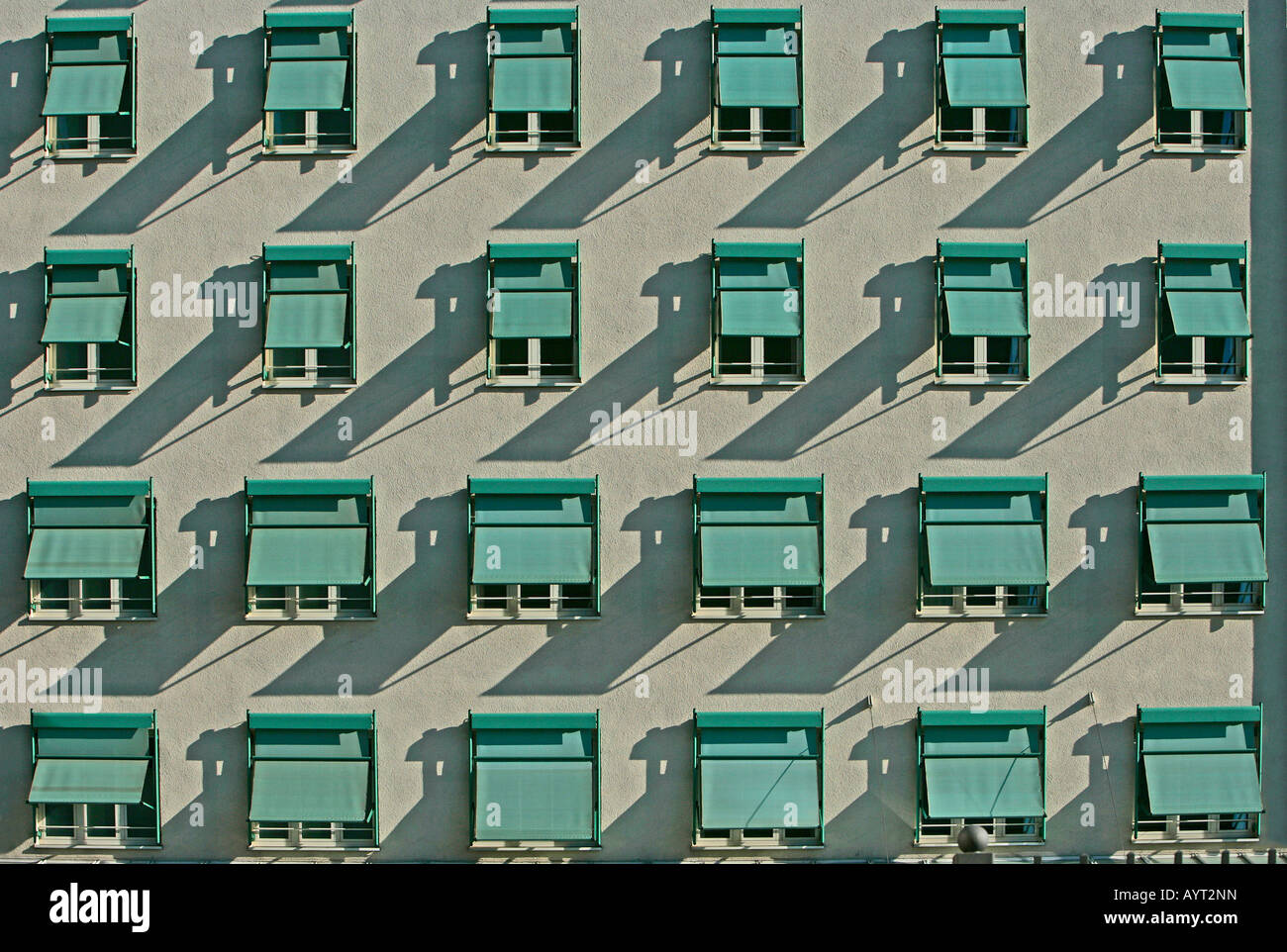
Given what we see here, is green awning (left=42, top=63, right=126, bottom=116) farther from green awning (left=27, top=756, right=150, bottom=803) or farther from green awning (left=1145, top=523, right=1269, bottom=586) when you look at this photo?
green awning (left=1145, top=523, right=1269, bottom=586)

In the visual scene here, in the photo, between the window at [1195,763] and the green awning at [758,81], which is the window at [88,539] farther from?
the window at [1195,763]

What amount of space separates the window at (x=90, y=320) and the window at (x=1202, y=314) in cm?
1479

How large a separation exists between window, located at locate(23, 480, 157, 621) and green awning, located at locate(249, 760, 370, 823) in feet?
9.56

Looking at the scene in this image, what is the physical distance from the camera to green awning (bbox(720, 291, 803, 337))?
16.7 metres

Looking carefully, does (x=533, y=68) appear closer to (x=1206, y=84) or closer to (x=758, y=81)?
(x=758, y=81)

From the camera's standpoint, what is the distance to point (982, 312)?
A: 1684cm

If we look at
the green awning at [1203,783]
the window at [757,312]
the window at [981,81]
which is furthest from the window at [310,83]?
the green awning at [1203,783]

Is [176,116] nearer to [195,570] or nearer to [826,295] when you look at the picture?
[195,570]

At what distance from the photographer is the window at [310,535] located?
54.8ft

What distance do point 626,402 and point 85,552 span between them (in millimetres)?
7933

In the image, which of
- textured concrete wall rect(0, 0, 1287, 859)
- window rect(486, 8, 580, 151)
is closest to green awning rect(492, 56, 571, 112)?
window rect(486, 8, 580, 151)

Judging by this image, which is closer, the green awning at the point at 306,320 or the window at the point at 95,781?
the green awning at the point at 306,320

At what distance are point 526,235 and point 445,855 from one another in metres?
8.97

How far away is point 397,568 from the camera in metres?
17.1
